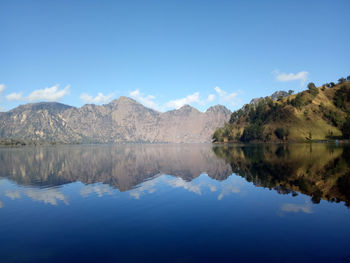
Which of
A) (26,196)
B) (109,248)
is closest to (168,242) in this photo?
(109,248)

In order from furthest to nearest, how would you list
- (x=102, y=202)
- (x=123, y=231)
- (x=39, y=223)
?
(x=102, y=202) → (x=39, y=223) → (x=123, y=231)

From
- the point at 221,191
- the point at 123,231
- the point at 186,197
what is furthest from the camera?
the point at 221,191

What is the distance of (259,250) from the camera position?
47.2 feet

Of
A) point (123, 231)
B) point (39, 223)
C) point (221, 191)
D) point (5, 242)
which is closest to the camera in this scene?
point (5, 242)

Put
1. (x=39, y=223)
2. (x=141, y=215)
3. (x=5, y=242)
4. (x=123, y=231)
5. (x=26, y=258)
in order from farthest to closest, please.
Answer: (x=141, y=215) → (x=39, y=223) → (x=123, y=231) → (x=5, y=242) → (x=26, y=258)

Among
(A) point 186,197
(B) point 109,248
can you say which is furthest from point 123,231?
(A) point 186,197

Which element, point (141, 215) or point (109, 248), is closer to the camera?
point (109, 248)

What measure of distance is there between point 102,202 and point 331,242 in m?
24.6

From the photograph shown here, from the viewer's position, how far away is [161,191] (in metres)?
34.2

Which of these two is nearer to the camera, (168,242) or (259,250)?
(259,250)

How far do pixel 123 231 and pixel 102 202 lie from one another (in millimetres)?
11699

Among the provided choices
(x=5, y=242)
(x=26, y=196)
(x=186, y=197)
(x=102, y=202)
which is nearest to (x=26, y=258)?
(x=5, y=242)

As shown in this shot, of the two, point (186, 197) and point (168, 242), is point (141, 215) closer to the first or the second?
point (168, 242)

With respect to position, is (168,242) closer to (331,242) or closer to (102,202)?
(331,242)
